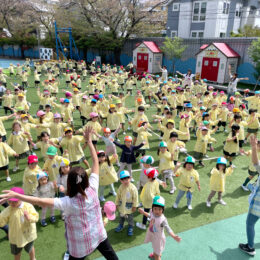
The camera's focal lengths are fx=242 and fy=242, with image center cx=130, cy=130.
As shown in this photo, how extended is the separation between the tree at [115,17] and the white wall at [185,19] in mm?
3833

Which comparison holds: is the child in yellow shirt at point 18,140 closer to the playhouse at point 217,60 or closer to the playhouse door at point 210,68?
the playhouse at point 217,60

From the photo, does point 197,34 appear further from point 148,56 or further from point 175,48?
point 148,56

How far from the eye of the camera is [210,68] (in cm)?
2502

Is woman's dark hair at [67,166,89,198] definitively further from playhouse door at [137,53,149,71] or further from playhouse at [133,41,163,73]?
playhouse door at [137,53,149,71]

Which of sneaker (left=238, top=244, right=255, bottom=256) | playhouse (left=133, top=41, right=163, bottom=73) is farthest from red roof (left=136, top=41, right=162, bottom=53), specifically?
sneaker (left=238, top=244, right=255, bottom=256)

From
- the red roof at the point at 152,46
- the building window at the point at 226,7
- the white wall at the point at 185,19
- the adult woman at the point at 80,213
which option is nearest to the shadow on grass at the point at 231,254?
the adult woman at the point at 80,213

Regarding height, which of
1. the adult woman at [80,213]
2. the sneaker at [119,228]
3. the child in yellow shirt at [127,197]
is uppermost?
the adult woman at [80,213]

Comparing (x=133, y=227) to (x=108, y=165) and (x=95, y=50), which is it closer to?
(x=108, y=165)

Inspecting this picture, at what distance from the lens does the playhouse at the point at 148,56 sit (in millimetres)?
31312

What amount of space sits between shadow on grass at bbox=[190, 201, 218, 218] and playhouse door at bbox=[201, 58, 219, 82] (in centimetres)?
2087

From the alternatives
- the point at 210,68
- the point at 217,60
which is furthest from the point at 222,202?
the point at 210,68

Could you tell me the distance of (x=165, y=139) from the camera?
822cm

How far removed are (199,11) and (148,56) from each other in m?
9.01

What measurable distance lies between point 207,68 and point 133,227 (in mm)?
23285
